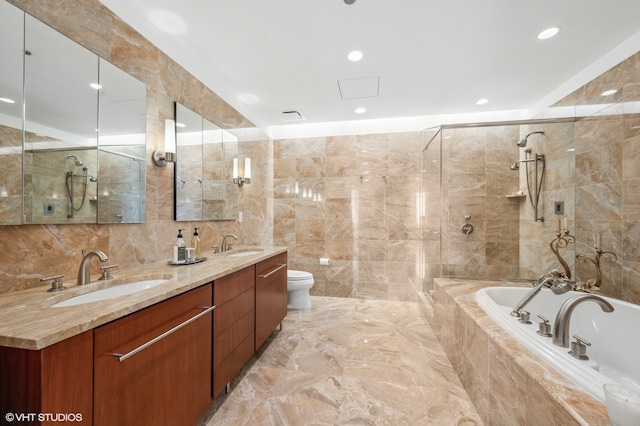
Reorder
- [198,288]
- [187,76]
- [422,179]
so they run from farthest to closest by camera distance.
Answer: [422,179] → [187,76] → [198,288]

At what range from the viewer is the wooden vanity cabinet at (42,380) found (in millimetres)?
658

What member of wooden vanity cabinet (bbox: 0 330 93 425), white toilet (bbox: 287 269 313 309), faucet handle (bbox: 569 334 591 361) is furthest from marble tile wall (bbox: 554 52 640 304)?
wooden vanity cabinet (bbox: 0 330 93 425)

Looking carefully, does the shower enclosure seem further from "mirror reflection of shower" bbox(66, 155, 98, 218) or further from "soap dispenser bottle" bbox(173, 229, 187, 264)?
"mirror reflection of shower" bbox(66, 155, 98, 218)

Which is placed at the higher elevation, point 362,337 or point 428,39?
point 428,39

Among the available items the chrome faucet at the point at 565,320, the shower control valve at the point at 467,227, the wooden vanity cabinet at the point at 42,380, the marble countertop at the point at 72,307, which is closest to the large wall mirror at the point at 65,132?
the marble countertop at the point at 72,307

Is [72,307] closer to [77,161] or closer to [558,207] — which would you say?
[77,161]

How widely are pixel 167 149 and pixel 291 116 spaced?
75.7 inches

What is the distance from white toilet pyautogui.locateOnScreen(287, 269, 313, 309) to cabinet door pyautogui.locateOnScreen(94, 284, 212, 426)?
1614mm

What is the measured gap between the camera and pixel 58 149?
1185 millimetres

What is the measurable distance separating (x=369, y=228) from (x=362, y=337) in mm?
1469

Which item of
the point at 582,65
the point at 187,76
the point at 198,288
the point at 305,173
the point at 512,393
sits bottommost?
the point at 512,393

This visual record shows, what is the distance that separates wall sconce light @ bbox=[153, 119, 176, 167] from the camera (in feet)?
5.69

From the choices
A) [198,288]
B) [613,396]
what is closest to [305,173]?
[198,288]

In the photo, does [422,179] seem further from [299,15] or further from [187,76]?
[187,76]
